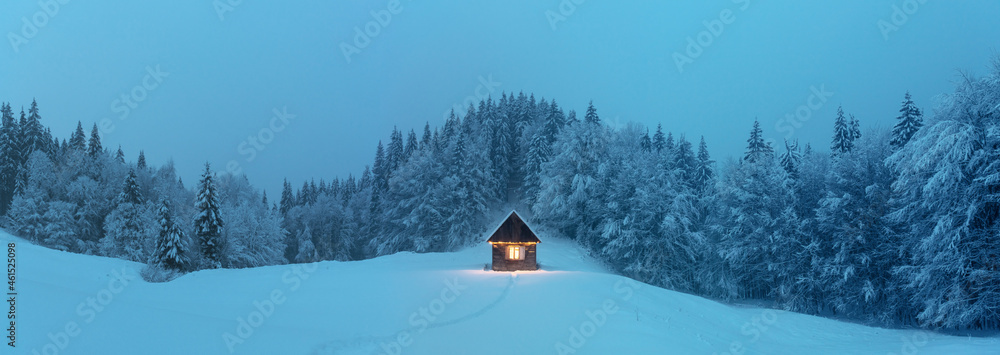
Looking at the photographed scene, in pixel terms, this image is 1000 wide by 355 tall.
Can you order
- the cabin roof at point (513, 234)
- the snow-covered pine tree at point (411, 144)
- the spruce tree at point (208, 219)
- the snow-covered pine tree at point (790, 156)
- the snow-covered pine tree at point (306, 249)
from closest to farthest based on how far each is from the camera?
the cabin roof at point (513, 234) → the spruce tree at point (208, 219) → the snow-covered pine tree at point (790, 156) → the snow-covered pine tree at point (306, 249) → the snow-covered pine tree at point (411, 144)

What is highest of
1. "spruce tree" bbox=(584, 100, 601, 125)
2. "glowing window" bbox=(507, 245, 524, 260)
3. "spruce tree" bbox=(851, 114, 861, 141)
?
"spruce tree" bbox=(584, 100, 601, 125)

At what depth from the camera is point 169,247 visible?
36.0m

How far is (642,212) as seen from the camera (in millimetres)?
40625

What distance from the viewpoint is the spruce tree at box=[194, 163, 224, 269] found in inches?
1524

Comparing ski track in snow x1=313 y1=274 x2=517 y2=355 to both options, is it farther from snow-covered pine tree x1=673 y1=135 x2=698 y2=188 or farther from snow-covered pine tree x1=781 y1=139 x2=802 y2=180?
snow-covered pine tree x1=673 y1=135 x2=698 y2=188

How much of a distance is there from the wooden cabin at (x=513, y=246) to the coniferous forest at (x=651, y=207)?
10.8m

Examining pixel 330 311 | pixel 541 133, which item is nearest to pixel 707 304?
pixel 330 311

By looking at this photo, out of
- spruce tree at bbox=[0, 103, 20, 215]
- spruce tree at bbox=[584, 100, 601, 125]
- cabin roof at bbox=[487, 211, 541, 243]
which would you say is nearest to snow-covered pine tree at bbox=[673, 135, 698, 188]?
spruce tree at bbox=[584, 100, 601, 125]

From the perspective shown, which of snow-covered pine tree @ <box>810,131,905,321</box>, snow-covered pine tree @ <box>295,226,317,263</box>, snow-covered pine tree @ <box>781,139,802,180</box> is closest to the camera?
snow-covered pine tree @ <box>810,131,905,321</box>

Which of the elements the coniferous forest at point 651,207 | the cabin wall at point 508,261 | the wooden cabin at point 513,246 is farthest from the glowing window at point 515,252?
the coniferous forest at point 651,207

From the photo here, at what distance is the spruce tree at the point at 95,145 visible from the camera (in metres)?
56.4

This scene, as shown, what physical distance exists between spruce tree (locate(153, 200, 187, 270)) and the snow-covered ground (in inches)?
411

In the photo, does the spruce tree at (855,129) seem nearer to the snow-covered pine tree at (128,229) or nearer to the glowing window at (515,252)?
the glowing window at (515,252)

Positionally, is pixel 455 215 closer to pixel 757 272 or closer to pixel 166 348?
pixel 757 272
